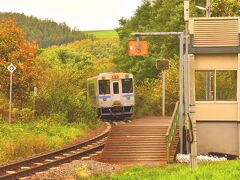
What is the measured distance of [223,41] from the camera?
25.1 m

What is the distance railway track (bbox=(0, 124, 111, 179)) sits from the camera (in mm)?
19517

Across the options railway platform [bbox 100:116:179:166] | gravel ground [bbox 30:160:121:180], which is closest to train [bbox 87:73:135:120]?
railway platform [bbox 100:116:179:166]

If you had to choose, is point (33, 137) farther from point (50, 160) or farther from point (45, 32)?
point (45, 32)

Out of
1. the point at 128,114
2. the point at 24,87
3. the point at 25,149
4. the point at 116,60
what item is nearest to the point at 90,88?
the point at 128,114

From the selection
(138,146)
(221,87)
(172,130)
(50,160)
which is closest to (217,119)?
(221,87)

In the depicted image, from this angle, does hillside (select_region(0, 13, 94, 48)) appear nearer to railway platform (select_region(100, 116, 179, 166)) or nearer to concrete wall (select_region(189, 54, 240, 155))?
railway platform (select_region(100, 116, 179, 166))

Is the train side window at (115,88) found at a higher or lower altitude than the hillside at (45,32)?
lower

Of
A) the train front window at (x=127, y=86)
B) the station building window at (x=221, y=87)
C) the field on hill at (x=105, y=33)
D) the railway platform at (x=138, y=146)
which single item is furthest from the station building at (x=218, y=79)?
the field on hill at (x=105, y=33)

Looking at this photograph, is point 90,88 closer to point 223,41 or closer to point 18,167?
point 223,41

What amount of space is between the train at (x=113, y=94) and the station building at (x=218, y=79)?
1785cm

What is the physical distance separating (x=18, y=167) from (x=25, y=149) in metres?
4.10

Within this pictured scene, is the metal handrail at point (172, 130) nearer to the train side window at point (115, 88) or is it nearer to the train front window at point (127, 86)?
the train side window at point (115, 88)

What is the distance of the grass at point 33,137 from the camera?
79.6 feet

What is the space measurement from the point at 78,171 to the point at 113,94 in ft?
79.2
